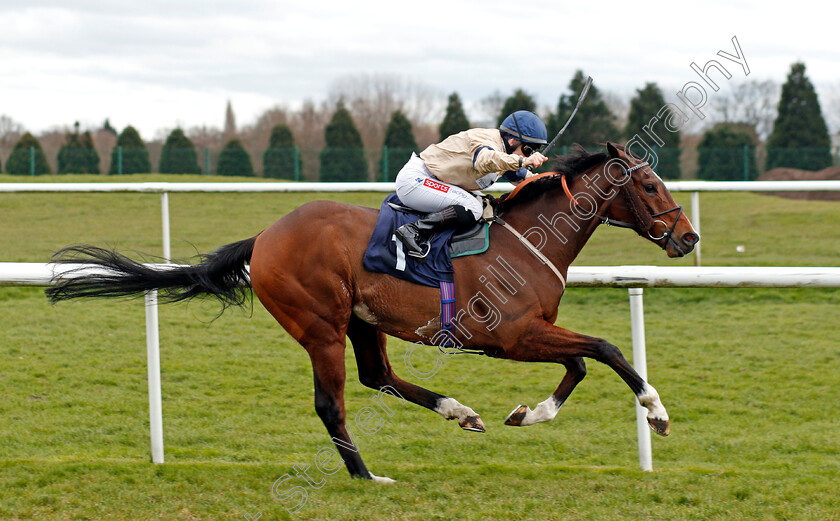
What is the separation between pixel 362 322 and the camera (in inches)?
159

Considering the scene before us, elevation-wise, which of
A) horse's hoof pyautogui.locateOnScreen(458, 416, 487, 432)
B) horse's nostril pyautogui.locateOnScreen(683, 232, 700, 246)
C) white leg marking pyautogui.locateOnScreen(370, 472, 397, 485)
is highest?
horse's nostril pyautogui.locateOnScreen(683, 232, 700, 246)

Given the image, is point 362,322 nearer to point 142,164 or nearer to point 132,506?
point 132,506

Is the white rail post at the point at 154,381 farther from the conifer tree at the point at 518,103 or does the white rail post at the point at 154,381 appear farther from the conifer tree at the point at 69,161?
the conifer tree at the point at 69,161

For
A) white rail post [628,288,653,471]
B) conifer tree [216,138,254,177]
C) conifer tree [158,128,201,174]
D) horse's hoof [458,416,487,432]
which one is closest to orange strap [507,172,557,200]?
white rail post [628,288,653,471]

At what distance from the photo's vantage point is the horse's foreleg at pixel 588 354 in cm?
345

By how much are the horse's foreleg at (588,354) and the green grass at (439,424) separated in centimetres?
34

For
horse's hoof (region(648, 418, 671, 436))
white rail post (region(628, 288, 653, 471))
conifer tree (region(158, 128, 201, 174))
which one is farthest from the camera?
conifer tree (region(158, 128, 201, 174))

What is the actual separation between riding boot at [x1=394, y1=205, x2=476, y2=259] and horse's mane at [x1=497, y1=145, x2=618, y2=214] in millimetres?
282

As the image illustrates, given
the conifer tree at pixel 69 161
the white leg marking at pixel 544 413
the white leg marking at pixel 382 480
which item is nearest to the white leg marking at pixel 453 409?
the white leg marking at pixel 544 413

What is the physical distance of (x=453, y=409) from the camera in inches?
150

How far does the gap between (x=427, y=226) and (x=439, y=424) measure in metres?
1.68

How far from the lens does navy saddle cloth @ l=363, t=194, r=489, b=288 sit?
364cm

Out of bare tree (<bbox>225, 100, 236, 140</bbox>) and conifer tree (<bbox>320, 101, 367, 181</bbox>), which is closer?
conifer tree (<bbox>320, 101, 367, 181</bbox>)

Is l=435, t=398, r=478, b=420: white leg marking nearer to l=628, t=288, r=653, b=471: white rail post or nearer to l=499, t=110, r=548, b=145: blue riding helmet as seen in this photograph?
l=628, t=288, r=653, b=471: white rail post
